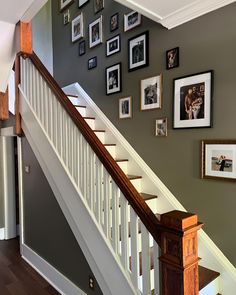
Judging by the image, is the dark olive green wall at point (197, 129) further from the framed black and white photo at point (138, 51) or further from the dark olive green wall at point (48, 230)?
the dark olive green wall at point (48, 230)

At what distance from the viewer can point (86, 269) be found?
215 centimetres

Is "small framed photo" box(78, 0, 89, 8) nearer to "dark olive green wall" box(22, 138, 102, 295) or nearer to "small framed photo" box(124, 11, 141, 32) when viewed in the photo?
"small framed photo" box(124, 11, 141, 32)

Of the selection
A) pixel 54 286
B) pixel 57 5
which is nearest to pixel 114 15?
pixel 57 5

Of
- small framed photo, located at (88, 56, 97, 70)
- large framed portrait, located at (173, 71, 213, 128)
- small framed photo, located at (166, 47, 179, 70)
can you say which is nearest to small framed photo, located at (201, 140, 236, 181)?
large framed portrait, located at (173, 71, 213, 128)

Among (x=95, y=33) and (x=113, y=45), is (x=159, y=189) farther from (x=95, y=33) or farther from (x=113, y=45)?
(x=95, y=33)

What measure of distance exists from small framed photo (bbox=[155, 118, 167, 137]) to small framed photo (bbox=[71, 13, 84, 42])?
77.0 inches

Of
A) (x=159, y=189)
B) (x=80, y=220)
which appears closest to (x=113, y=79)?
(x=159, y=189)

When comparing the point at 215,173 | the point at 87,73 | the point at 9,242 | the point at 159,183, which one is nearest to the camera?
the point at 215,173

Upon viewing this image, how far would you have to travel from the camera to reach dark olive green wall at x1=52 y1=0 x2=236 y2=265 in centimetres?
192

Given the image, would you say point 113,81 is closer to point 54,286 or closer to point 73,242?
point 73,242

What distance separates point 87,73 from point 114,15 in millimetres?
824

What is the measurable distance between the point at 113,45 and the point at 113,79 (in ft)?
1.35

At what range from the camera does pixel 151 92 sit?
8.30 ft

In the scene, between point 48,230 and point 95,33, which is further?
point 95,33
